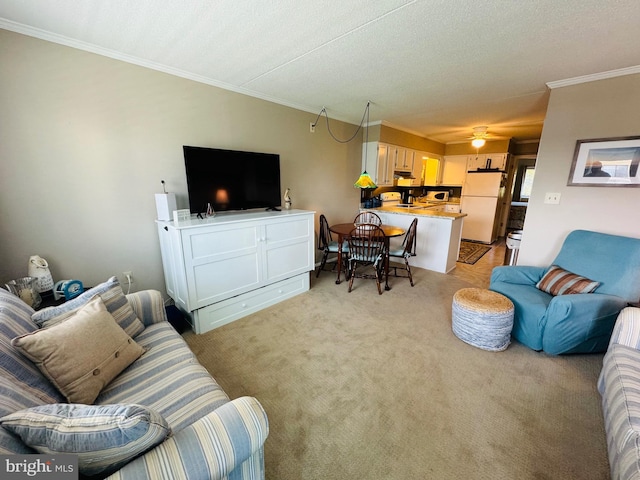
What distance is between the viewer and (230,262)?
99.2 inches

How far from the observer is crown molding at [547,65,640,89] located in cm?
228

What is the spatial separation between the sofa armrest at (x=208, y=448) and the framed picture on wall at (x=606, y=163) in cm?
359

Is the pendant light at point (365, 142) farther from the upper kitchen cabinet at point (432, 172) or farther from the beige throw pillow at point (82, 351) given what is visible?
the beige throw pillow at point (82, 351)

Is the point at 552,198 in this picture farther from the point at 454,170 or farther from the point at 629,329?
the point at 454,170

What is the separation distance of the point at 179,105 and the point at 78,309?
2128 millimetres

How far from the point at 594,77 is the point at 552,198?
3.82ft

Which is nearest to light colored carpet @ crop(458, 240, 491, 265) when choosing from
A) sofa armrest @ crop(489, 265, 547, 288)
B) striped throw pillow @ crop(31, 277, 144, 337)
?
sofa armrest @ crop(489, 265, 547, 288)

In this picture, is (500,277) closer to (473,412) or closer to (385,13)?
(473,412)

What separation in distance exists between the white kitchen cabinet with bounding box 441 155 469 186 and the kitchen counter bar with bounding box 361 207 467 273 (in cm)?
261

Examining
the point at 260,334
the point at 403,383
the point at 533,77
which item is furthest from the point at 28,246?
the point at 533,77

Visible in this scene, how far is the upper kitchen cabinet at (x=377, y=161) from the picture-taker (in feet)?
15.0

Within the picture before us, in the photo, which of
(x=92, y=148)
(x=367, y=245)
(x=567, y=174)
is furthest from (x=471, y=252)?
(x=92, y=148)

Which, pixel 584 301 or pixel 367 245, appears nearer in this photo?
pixel 584 301

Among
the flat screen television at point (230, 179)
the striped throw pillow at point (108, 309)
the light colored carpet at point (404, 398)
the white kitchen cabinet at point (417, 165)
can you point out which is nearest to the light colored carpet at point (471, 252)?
the white kitchen cabinet at point (417, 165)
